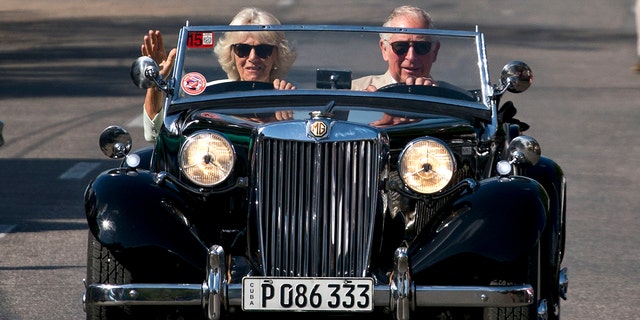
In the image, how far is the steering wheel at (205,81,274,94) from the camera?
7.26 m

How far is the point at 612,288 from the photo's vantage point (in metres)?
8.90

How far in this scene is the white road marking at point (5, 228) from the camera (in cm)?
1023

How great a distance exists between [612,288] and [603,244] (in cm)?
140

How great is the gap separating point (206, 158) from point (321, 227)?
1.99 feet

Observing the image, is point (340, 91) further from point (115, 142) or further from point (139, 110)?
point (139, 110)

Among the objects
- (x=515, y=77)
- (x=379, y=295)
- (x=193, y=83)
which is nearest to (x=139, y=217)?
(x=379, y=295)

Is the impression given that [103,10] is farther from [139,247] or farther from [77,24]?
[139,247]

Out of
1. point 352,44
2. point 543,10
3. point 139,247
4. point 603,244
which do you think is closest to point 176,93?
point 352,44

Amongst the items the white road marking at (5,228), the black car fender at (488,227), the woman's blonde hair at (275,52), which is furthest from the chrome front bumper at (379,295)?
the white road marking at (5,228)

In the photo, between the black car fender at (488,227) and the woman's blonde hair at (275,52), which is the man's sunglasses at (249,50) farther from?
the black car fender at (488,227)

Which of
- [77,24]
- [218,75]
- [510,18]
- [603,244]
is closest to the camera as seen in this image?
[218,75]

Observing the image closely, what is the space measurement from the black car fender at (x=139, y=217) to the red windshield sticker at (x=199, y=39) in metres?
1.40

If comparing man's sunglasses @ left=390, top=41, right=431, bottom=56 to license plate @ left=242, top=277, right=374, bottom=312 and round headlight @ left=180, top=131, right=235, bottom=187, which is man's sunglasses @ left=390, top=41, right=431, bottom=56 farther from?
license plate @ left=242, top=277, right=374, bottom=312

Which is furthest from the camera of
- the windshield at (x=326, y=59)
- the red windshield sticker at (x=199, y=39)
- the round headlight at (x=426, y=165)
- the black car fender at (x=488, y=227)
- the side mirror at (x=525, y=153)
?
the red windshield sticker at (x=199, y=39)
